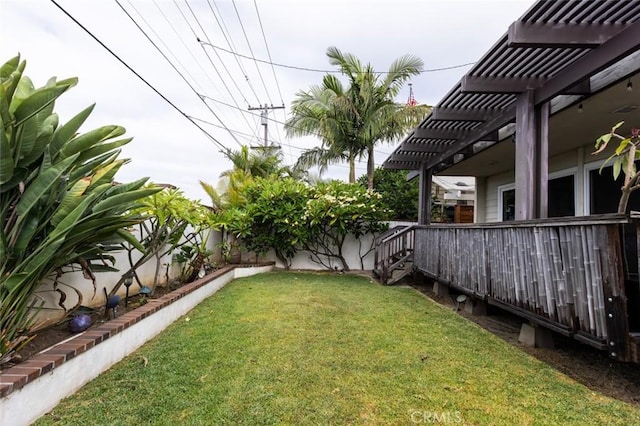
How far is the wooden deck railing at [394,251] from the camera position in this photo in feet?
23.4

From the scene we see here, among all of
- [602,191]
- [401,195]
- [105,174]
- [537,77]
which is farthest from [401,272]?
[105,174]

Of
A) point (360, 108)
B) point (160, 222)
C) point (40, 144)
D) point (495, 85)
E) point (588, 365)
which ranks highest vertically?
point (360, 108)

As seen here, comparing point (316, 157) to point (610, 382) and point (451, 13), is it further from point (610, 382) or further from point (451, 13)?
point (610, 382)

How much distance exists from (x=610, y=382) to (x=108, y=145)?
4639 millimetres

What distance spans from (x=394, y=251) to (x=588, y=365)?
5067 millimetres

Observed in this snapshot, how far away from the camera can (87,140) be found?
2584 mm

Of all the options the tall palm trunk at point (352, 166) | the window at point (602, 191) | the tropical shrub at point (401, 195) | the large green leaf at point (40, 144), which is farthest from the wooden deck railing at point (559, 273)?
the tropical shrub at point (401, 195)

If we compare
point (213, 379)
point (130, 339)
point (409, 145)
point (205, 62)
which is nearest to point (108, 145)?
point (130, 339)

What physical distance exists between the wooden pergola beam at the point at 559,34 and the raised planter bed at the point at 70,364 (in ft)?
14.3

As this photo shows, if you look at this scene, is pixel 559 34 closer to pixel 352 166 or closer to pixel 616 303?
pixel 616 303

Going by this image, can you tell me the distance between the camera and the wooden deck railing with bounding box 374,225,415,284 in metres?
7.12

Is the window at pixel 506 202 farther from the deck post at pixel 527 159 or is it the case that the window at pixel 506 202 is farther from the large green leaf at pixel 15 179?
the large green leaf at pixel 15 179

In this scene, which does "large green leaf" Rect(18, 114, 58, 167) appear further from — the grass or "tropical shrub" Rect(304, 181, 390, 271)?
"tropical shrub" Rect(304, 181, 390, 271)

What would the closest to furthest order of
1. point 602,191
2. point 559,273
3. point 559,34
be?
point 559,273 < point 559,34 < point 602,191
